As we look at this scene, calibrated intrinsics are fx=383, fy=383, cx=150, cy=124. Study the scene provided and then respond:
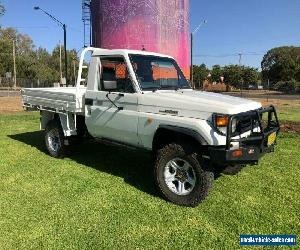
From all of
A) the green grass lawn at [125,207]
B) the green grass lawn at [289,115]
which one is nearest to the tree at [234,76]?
the green grass lawn at [289,115]

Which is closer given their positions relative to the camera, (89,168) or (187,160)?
(187,160)

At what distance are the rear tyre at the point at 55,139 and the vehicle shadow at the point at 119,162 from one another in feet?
0.87

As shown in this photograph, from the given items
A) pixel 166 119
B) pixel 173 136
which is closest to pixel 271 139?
pixel 173 136

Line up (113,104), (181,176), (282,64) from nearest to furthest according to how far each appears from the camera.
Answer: (181,176), (113,104), (282,64)

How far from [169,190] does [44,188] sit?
7.21ft

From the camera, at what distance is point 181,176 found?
5.93 meters

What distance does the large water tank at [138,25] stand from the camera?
21.5 metres

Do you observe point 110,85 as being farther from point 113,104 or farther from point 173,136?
point 173,136

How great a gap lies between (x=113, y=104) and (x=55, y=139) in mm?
2553

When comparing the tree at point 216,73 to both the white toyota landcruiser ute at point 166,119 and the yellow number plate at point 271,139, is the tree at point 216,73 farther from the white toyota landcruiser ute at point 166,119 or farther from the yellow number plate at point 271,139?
the yellow number plate at point 271,139

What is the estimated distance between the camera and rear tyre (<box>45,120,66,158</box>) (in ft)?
27.9

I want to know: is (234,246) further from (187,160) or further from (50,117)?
(50,117)

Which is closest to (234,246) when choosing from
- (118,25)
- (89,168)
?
(89,168)

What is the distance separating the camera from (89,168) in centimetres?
789
